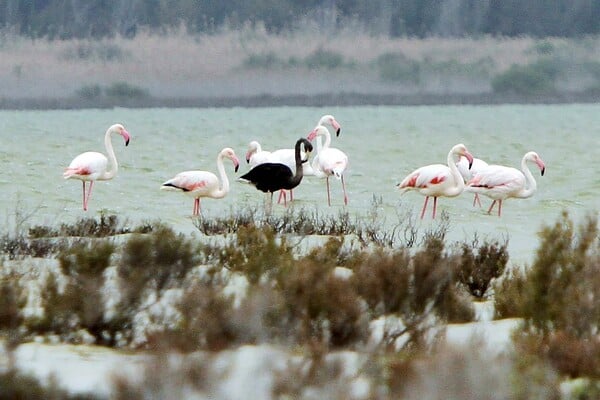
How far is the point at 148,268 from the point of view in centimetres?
793

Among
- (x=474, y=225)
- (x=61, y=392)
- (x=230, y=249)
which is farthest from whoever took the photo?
(x=474, y=225)

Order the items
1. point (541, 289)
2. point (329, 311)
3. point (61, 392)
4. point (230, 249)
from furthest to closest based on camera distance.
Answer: point (230, 249)
point (541, 289)
point (329, 311)
point (61, 392)

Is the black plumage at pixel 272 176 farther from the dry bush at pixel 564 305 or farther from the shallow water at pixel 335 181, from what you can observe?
the dry bush at pixel 564 305

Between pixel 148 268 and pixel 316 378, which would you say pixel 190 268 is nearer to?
pixel 148 268

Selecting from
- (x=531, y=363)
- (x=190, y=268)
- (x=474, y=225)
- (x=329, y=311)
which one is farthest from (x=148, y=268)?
(x=474, y=225)

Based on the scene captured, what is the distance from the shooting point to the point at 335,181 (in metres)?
34.9

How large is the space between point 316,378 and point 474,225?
15921 millimetres

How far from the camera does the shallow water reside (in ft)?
73.5

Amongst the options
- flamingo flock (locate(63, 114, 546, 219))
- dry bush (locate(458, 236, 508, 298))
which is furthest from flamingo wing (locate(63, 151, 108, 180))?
dry bush (locate(458, 236, 508, 298))

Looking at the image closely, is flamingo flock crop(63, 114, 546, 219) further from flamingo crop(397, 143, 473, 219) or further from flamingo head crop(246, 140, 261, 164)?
flamingo head crop(246, 140, 261, 164)

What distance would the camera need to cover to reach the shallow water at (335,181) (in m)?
22.4

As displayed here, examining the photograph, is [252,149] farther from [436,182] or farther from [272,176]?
[436,182]

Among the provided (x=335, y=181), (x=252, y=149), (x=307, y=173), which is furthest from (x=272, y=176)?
(x=335, y=181)

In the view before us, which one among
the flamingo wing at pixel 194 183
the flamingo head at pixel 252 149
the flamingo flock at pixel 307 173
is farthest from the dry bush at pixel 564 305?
the flamingo head at pixel 252 149
